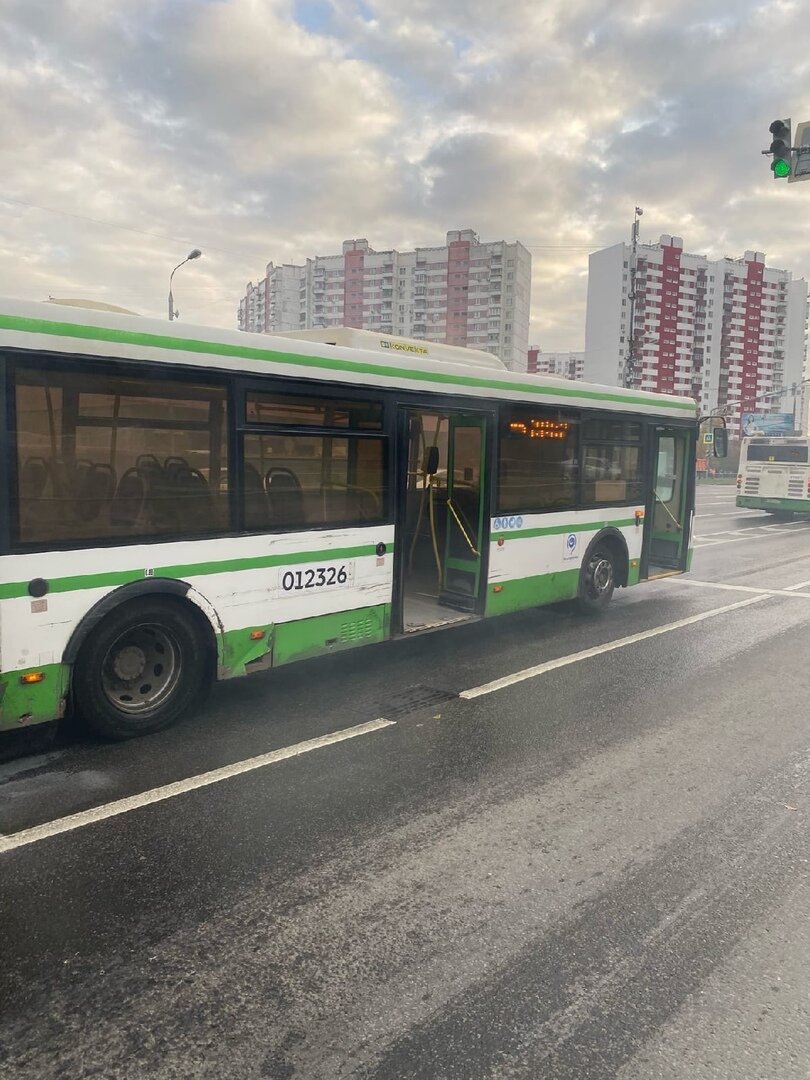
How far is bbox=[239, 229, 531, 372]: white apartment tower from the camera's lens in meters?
112

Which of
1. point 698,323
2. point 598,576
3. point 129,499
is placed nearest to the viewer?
point 129,499

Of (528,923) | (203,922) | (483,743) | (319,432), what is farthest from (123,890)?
(319,432)

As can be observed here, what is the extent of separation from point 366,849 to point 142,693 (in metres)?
2.29

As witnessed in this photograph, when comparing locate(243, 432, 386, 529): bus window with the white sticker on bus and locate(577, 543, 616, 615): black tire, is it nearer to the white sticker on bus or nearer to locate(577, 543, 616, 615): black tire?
the white sticker on bus

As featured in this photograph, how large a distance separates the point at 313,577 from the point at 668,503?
21.8 ft

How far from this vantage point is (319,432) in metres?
6.20

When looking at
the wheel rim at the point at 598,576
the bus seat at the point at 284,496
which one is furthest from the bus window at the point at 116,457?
the wheel rim at the point at 598,576

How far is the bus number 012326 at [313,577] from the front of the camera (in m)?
6.13

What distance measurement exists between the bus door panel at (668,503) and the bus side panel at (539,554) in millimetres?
897

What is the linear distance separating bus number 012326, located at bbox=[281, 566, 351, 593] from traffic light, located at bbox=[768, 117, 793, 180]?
9.45m

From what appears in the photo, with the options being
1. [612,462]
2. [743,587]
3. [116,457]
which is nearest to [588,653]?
[612,462]

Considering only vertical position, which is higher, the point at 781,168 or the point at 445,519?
the point at 781,168

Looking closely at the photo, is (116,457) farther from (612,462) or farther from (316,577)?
(612,462)

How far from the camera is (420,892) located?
3.57m
